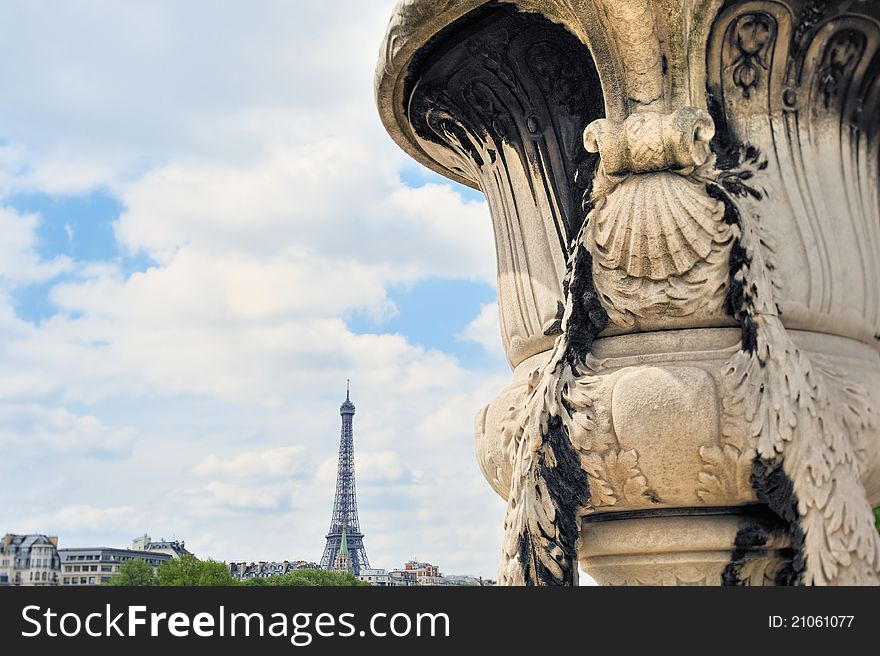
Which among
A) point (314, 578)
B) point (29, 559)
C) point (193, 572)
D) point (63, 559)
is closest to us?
point (193, 572)

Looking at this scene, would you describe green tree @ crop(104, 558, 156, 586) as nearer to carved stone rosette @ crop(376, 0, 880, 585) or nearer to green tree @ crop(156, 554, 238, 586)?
green tree @ crop(156, 554, 238, 586)

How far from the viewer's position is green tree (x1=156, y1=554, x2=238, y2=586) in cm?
3756

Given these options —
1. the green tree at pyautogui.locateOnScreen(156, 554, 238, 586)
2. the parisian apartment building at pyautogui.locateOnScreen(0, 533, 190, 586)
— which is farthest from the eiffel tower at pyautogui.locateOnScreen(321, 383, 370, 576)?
the green tree at pyautogui.locateOnScreen(156, 554, 238, 586)

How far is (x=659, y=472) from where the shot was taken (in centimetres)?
307

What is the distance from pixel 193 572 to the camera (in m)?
38.0

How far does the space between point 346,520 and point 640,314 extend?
61662 mm

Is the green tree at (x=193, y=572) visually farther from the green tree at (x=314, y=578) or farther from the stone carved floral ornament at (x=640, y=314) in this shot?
the stone carved floral ornament at (x=640, y=314)

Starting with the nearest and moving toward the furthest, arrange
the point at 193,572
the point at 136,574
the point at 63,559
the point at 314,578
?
the point at 193,572 → the point at 314,578 → the point at 136,574 → the point at 63,559

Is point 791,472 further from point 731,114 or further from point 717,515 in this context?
point 731,114

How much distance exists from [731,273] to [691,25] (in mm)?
824

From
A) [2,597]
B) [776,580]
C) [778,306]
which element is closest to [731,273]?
[778,306]

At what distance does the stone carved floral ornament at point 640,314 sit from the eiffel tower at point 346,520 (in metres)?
58.5

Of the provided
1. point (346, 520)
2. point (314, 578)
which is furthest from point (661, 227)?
point (346, 520)

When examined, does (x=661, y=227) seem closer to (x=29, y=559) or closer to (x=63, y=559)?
(x=29, y=559)
